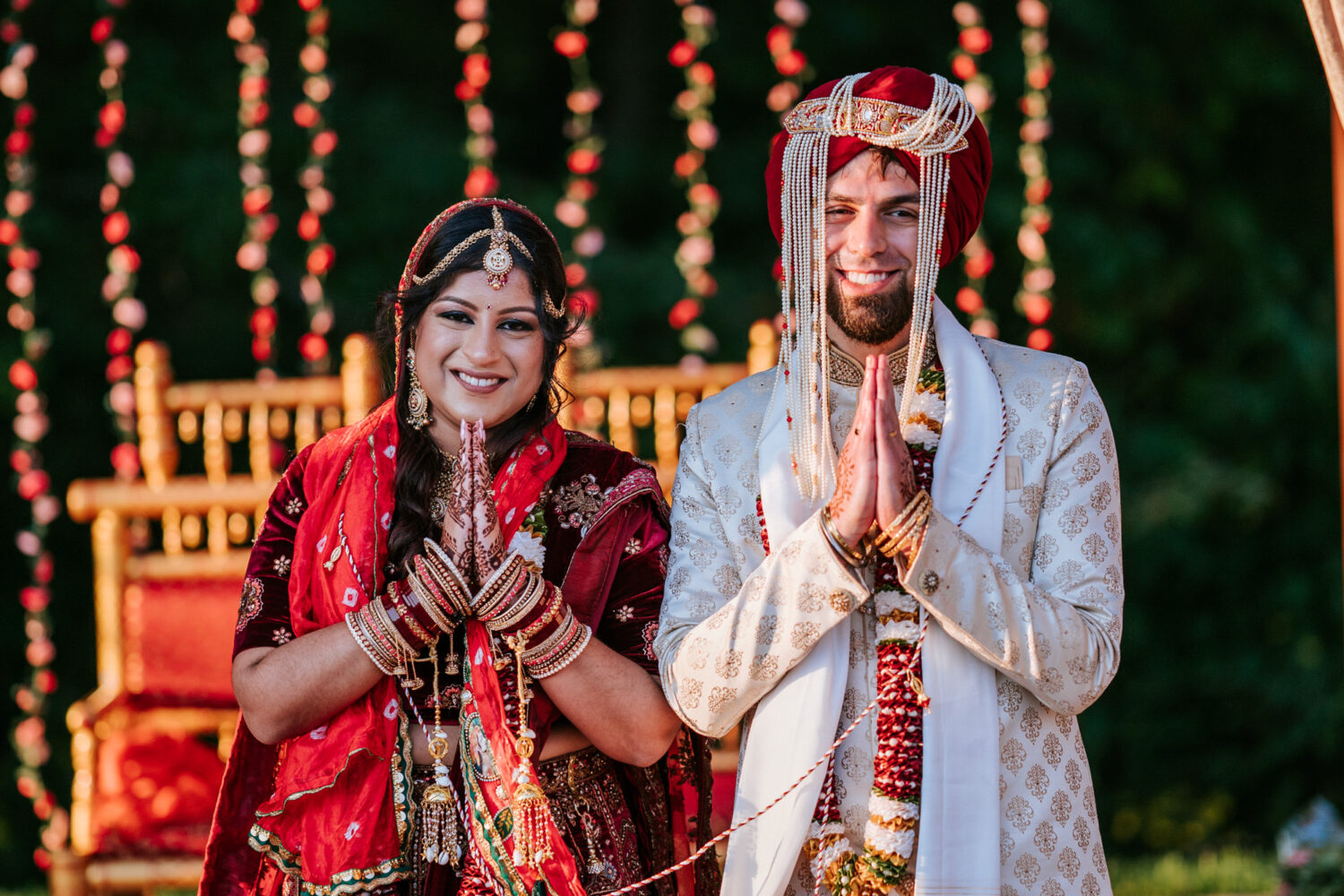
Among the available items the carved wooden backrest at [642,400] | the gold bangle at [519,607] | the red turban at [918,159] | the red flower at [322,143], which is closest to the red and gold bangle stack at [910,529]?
the red turban at [918,159]

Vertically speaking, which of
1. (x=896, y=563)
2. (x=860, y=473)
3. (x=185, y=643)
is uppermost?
(x=860, y=473)

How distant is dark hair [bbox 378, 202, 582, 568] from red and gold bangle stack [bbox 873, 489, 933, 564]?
718 millimetres

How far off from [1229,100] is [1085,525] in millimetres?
5294

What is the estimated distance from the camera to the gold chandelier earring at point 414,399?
2.51 meters

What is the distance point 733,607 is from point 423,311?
2.44 feet

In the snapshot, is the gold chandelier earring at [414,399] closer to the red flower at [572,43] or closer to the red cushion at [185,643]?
the red cushion at [185,643]

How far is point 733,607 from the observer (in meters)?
2.13

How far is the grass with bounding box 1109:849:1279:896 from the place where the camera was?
497cm

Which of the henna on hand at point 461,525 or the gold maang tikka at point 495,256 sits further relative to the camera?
the gold maang tikka at point 495,256

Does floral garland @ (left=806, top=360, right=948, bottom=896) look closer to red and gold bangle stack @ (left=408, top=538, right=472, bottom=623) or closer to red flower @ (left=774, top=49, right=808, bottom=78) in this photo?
red and gold bangle stack @ (left=408, top=538, right=472, bottom=623)

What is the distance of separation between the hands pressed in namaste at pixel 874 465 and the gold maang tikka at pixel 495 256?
2.21 ft

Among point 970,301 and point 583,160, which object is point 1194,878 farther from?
point 583,160

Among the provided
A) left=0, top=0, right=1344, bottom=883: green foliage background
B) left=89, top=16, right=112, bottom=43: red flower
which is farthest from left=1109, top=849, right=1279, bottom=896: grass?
left=89, top=16, right=112, bottom=43: red flower

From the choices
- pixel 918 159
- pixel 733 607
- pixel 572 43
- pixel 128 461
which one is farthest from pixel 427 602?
pixel 572 43
